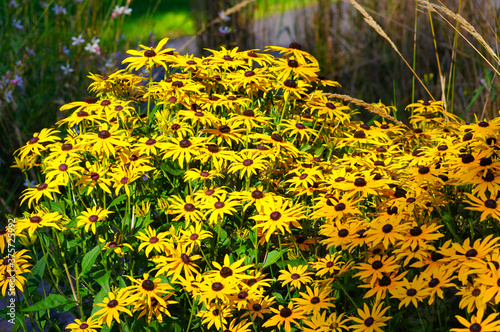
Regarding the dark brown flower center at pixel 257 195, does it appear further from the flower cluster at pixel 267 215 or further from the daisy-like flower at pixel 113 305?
the daisy-like flower at pixel 113 305

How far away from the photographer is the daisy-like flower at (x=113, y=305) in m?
1.82

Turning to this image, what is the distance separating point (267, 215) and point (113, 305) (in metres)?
0.60

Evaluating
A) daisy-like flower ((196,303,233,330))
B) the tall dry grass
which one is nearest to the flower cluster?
daisy-like flower ((196,303,233,330))

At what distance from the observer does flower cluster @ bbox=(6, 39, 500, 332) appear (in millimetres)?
1834

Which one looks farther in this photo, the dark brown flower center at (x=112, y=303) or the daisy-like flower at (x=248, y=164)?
the daisy-like flower at (x=248, y=164)

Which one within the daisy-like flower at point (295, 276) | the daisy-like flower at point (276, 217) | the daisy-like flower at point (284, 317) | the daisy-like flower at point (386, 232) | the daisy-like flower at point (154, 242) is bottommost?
the daisy-like flower at point (284, 317)

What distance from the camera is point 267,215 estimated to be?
1943mm

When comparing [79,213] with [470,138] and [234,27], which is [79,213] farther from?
[234,27]

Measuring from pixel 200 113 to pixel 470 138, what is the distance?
1.06 m

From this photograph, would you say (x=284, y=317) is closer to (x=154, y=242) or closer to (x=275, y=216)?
(x=275, y=216)

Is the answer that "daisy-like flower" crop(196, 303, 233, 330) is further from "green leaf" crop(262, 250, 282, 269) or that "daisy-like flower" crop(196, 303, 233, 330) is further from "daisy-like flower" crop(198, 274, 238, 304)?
"green leaf" crop(262, 250, 282, 269)

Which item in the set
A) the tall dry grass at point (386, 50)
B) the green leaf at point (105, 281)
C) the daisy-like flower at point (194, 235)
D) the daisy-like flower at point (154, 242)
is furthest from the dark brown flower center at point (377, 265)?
the tall dry grass at point (386, 50)

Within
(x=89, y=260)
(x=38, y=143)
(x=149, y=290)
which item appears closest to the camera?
(x=149, y=290)

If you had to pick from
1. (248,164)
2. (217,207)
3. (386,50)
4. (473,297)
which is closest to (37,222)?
(217,207)
